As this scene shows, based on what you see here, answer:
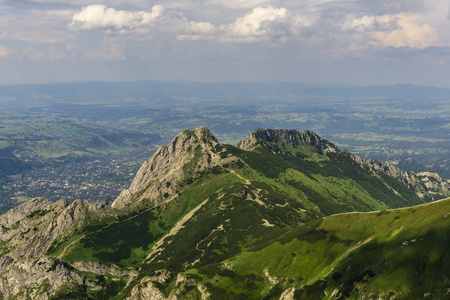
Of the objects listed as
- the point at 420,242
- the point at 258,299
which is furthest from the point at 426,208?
the point at 258,299

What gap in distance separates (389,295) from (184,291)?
87791 mm

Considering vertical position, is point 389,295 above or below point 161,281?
above

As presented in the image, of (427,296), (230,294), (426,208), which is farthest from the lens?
(230,294)

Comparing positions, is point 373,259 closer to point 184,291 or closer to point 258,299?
point 258,299

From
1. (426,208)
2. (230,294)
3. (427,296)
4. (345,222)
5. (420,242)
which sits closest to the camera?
(427,296)

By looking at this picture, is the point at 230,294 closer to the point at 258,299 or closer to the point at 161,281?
the point at 258,299

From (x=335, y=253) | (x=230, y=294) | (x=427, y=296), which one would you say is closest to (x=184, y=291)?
(x=230, y=294)

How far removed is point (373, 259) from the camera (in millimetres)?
127062

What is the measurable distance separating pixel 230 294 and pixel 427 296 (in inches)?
3061

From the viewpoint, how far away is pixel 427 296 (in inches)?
4001

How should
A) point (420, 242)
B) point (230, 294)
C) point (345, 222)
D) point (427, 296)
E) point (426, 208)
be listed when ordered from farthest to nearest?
point (345, 222) → point (230, 294) → point (426, 208) → point (420, 242) → point (427, 296)

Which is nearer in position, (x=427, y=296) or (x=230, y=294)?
(x=427, y=296)

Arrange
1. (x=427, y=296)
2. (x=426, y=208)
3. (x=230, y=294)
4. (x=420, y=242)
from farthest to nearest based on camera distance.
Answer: (x=230, y=294), (x=426, y=208), (x=420, y=242), (x=427, y=296)

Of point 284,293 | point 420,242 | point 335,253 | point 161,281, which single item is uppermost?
point 420,242
